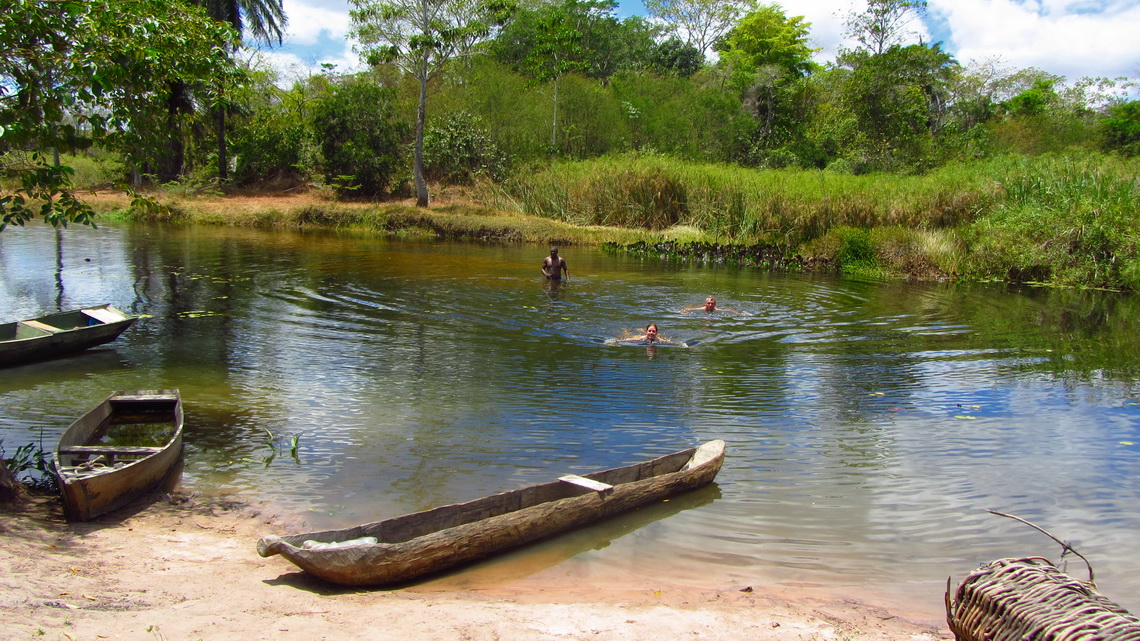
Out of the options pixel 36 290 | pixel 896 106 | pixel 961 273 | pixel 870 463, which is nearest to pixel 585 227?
pixel 961 273

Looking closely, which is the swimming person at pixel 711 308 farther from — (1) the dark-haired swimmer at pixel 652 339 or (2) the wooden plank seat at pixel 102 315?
(2) the wooden plank seat at pixel 102 315

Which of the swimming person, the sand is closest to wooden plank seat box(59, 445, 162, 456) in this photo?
the sand

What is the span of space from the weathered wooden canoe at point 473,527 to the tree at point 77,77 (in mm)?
4335

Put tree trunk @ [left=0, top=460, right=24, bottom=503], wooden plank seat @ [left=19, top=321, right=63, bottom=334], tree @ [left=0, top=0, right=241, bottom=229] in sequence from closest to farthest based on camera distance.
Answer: tree trunk @ [left=0, top=460, right=24, bottom=503] → tree @ [left=0, top=0, right=241, bottom=229] → wooden plank seat @ [left=19, top=321, right=63, bottom=334]

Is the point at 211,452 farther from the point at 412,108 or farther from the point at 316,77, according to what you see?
the point at 316,77

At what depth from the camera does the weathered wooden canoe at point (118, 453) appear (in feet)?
19.4

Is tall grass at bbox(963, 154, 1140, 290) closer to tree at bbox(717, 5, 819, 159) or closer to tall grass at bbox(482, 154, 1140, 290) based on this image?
tall grass at bbox(482, 154, 1140, 290)

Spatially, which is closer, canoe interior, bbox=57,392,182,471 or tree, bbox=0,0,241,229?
canoe interior, bbox=57,392,182,471

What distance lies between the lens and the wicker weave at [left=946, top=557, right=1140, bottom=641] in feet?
11.9

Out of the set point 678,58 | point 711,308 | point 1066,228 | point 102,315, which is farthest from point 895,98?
point 102,315

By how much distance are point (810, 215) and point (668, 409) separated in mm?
17415

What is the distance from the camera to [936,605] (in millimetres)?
5371

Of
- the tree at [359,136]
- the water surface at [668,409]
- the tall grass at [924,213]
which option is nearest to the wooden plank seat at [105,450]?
the water surface at [668,409]

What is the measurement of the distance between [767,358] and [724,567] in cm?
682
